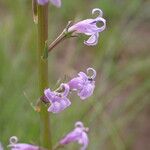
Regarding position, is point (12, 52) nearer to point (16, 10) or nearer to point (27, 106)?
point (16, 10)

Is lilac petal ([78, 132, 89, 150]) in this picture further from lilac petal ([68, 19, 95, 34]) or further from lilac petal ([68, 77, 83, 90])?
lilac petal ([68, 19, 95, 34])

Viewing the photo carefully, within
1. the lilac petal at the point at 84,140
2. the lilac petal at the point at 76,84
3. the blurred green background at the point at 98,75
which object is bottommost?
the blurred green background at the point at 98,75

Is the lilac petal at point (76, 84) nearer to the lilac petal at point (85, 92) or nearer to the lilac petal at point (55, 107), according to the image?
the lilac petal at point (85, 92)

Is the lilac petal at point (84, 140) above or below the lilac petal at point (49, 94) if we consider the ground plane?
below

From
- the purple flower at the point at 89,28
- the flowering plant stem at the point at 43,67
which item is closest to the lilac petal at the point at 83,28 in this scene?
the purple flower at the point at 89,28

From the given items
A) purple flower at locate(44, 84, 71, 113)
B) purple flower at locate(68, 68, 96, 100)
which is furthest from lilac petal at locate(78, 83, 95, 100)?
purple flower at locate(44, 84, 71, 113)

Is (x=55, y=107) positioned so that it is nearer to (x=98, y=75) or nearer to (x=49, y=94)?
(x=49, y=94)
